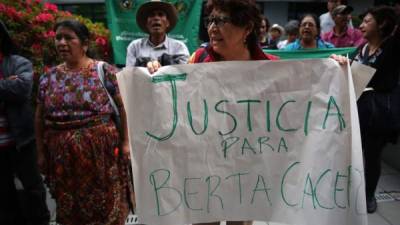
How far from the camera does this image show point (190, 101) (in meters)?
1.80

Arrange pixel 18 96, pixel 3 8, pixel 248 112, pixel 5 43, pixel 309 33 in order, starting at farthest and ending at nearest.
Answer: pixel 309 33
pixel 3 8
pixel 5 43
pixel 18 96
pixel 248 112

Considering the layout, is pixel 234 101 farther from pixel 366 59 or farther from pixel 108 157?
pixel 366 59

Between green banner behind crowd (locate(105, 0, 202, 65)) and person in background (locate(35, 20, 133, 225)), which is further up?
green banner behind crowd (locate(105, 0, 202, 65))

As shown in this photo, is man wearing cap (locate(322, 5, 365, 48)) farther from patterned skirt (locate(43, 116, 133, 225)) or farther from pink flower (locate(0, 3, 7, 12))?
pink flower (locate(0, 3, 7, 12))

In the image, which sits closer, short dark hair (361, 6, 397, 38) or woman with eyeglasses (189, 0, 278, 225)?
woman with eyeglasses (189, 0, 278, 225)

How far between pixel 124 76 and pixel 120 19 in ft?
8.83

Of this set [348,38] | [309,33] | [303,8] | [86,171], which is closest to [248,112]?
[86,171]

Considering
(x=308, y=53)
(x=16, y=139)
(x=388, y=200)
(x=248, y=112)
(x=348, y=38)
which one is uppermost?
(x=348, y=38)

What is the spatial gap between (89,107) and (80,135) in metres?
0.19

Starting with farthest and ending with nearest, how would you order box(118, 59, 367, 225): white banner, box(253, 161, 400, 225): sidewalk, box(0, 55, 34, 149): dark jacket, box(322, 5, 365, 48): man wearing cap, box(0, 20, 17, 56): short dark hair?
box(322, 5, 365, 48): man wearing cap
box(253, 161, 400, 225): sidewalk
box(0, 20, 17, 56): short dark hair
box(0, 55, 34, 149): dark jacket
box(118, 59, 367, 225): white banner

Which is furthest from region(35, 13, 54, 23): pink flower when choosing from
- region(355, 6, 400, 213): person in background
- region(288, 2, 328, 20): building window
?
region(288, 2, 328, 20): building window

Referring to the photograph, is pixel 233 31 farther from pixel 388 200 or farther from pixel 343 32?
pixel 343 32

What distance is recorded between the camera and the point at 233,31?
184 cm

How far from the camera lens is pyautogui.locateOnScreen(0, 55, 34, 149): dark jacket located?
2545 millimetres
